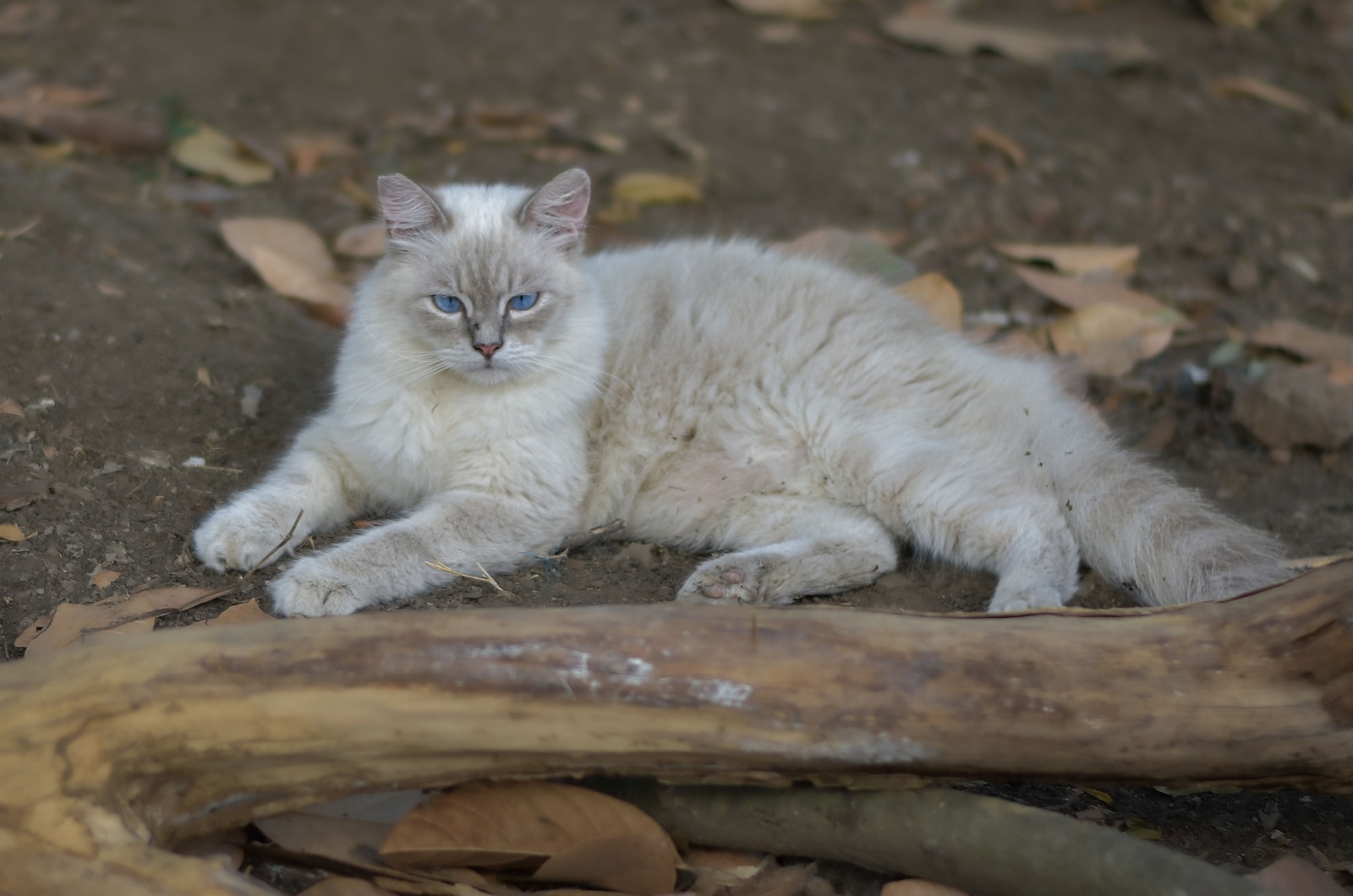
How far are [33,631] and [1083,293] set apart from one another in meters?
4.34

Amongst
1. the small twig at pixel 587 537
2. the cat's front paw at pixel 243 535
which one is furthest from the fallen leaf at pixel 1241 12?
the cat's front paw at pixel 243 535

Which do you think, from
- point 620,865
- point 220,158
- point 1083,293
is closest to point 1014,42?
point 1083,293

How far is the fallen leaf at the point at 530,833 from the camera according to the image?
7.20 ft

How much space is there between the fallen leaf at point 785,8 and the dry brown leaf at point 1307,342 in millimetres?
3942

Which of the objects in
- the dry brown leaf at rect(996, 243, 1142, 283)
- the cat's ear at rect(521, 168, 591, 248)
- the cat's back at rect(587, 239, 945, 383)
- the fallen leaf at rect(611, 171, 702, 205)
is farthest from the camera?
the fallen leaf at rect(611, 171, 702, 205)

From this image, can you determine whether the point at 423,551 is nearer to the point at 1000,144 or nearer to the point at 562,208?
the point at 562,208

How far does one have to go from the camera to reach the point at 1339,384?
15.0 feet

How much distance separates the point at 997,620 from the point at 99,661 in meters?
1.68

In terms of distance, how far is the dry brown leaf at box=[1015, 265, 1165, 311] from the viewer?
17.0ft

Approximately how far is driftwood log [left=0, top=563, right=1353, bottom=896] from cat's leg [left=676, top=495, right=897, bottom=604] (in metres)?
1.03

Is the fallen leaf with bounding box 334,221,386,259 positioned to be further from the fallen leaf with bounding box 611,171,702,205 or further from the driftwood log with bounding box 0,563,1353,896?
the driftwood log with bounding box 0,563,1353,896

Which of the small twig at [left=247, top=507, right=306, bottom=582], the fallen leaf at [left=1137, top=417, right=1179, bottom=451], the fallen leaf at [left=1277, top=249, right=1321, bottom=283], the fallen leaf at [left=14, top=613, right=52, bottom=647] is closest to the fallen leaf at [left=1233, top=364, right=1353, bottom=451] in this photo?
the fallen leaf at [left=1137, top=417, right=1179, bottom=451]

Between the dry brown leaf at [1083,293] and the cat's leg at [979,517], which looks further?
the dry brown leaf at [1083,293]

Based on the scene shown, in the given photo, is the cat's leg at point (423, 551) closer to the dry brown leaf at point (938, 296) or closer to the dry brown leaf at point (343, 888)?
the dry brown leaf at point (343, 888)
